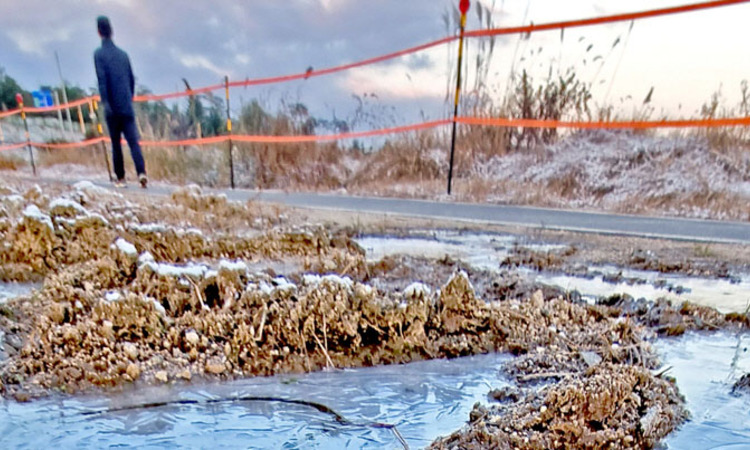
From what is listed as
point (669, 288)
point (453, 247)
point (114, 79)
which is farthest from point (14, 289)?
point (669, 288)

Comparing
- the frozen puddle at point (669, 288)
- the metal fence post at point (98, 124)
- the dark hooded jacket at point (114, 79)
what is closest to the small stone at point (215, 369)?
the frozen puddle at point (669, 288)

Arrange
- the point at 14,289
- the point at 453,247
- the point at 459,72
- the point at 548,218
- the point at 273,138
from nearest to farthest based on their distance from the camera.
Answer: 1. the point at 14,289
2. the point at 453,247
3. the point at 548,218
4. the point at 459,72
5. the point at 273,138

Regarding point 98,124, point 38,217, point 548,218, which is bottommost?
point 548,218

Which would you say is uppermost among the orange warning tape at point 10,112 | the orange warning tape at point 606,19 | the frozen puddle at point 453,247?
the orange warning tape at point 606,19

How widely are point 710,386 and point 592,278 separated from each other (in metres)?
0.82

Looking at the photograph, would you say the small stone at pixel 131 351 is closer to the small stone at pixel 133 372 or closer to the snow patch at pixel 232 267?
the small stone at pixel 133 372

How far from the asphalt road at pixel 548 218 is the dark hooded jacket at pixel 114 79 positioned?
1.21 meters

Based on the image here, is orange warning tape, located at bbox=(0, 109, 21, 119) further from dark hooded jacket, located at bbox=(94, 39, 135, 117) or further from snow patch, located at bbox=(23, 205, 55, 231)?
snow patch, located at bbox=(23, 205, 55, 231)

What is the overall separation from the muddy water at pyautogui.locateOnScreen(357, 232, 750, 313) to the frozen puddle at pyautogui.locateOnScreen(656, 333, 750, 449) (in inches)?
13.3

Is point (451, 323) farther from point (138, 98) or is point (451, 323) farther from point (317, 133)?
point (138, 98)

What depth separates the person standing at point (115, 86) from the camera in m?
3.37

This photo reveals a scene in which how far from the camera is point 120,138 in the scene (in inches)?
167

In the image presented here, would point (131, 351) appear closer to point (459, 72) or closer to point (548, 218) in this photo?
point (548, 218)

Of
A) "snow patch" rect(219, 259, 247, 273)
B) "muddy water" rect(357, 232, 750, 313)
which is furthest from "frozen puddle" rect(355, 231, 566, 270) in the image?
"snow patch" rect(219, 259, 247, 273)
